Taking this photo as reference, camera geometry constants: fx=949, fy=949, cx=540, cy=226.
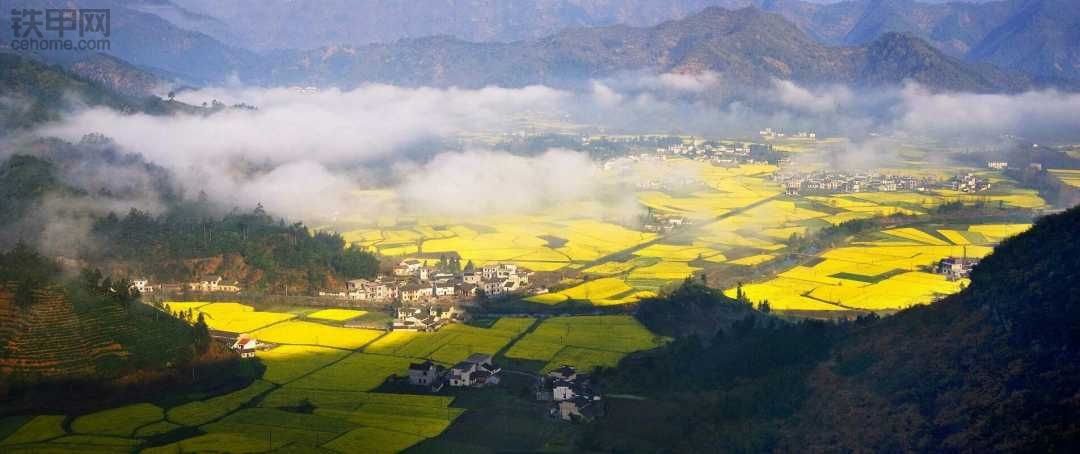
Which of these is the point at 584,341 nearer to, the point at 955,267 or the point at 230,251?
the point at 955,267

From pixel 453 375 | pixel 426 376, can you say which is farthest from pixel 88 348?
pixel 453 375

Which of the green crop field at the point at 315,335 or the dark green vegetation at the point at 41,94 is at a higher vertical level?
the dark green vegetation at the point at 41,94

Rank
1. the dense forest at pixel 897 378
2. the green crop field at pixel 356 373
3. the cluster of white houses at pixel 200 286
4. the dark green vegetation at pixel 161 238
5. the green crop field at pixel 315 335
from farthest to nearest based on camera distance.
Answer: the dark green vegetation at pixel 161 238 < the cluster of white houses at pixel 200 286 < the green crop field at pixel 315 335 < the green crop field at pixel 356 373 < the dense forest at pixel 897 378

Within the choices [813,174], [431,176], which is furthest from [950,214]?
[431,176]

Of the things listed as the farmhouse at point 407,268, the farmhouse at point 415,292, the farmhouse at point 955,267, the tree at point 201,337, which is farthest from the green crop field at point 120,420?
the farmhouse at point 955,267

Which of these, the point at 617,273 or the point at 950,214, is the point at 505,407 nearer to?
the point at 617,273

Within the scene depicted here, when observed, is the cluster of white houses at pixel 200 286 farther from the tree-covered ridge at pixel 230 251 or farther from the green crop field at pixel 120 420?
the green crop field at pixel 120 420

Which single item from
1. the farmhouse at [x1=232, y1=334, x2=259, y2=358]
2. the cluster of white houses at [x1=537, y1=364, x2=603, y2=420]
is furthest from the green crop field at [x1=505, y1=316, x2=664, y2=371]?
the farmhouse at [x1=232, y1=334, x2=259, y2=358]
